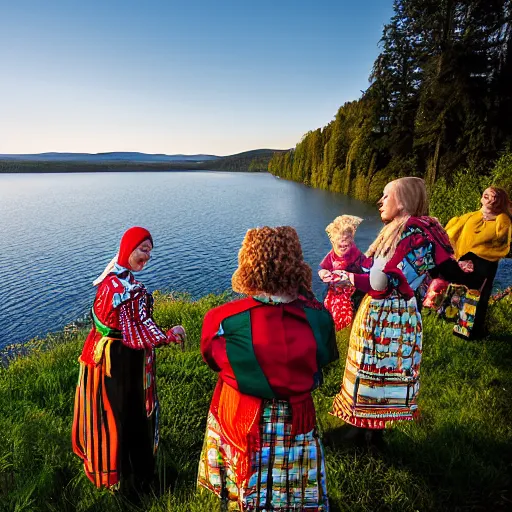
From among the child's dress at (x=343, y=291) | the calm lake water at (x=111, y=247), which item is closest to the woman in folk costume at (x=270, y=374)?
the child's dress at (x=343, y=291)

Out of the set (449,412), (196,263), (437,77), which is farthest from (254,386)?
(437,77)

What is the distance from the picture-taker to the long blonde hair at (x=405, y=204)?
11.0 feet

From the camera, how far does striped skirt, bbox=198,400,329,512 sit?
234 centimetres

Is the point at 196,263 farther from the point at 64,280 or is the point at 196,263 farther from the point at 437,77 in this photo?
the point at 437,77

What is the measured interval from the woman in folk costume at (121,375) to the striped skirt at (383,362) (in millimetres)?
1683

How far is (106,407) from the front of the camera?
2842mm

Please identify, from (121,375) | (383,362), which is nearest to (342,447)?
(383,362)

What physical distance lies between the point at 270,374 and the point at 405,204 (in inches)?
85.2

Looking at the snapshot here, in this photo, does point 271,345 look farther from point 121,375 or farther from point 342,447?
point 342,447

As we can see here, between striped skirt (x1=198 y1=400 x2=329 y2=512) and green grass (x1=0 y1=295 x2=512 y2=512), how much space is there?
63 centimetres

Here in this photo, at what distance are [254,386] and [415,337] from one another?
1817 millimetres

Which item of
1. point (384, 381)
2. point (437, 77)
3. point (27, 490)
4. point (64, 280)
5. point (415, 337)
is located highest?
point (437, 77)

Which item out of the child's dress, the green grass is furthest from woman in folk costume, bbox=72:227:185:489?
the child's dress

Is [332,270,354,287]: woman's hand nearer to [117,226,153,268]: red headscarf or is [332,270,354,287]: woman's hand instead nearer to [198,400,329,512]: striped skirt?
[198,400,329,512]: striped skirt
